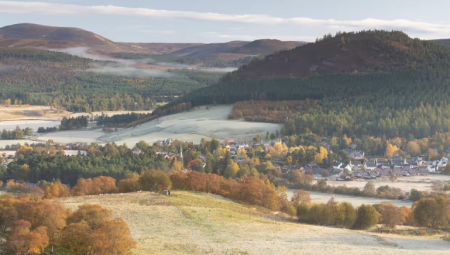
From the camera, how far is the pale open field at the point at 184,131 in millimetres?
157000

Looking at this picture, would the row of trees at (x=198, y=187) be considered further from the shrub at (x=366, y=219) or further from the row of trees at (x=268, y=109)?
the row of trees at (x=268, y=109)

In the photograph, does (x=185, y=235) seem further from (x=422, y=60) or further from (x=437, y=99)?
(x=422, y=60)

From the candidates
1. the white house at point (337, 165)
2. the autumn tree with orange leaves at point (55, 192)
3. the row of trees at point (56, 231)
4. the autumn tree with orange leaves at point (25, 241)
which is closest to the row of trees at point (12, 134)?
the autumn tree with orange leaves at point (55, 192)

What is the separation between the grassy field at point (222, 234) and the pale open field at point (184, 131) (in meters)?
97.5

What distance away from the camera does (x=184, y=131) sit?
170 m

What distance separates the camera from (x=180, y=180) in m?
64.8

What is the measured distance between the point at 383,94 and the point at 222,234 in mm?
132380

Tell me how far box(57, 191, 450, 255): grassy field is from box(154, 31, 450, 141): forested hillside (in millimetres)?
93489

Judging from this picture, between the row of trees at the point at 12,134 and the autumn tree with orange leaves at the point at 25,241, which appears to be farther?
the row of trees at the point at 12,134

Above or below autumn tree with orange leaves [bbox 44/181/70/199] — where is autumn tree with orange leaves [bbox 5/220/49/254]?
above

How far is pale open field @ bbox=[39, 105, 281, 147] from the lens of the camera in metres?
157

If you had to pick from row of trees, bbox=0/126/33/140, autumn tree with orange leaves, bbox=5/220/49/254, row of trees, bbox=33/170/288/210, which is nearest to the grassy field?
row of trees, bbox=33/170/288/210

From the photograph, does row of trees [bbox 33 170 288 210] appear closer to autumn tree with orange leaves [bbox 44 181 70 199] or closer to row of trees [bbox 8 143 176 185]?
autumn tree with orange leaves [bbox 44 181 70 199]

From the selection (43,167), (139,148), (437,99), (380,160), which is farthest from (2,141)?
(437,99)
